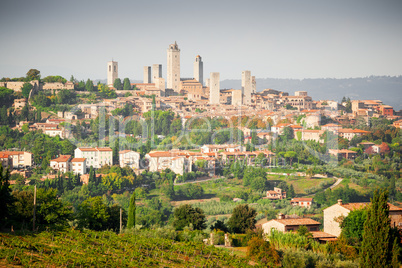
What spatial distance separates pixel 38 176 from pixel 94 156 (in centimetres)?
406

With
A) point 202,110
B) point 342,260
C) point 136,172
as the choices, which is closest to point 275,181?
point 136,172

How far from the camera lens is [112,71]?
53.2 metres

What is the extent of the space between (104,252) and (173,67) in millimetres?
45105

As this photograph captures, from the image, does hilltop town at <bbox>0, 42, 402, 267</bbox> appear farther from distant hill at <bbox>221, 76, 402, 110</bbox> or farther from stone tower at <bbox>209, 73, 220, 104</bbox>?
distant hill at <bbox>221, 76, 402, 110</bbox>

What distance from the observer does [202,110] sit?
46.8 m

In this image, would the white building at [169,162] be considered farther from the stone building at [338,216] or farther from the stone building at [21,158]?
the stone building at [338,216]

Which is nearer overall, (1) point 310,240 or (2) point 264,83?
(1) point 310,240

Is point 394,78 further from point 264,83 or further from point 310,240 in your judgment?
point 310,240

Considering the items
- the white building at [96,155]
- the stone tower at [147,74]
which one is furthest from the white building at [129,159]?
the stone tower at [147,74]

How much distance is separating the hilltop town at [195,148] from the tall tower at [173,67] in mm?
154

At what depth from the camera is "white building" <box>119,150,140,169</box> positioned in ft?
109

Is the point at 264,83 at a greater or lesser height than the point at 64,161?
greater

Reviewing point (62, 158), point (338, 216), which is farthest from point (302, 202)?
point (62, 158)

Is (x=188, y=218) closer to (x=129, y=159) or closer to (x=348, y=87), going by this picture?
(x=129, y=159)
